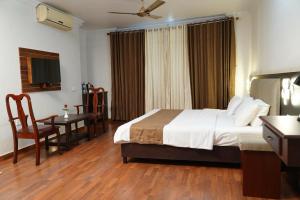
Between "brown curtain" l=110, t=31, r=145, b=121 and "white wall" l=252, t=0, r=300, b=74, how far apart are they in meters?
2.88

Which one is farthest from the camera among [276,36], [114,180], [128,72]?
[128,72]

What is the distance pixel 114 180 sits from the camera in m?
2.85

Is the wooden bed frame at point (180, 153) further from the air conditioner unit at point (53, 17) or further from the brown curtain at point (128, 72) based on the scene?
the brown curtain at point (128, 72)

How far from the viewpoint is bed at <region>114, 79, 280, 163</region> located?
2.97m

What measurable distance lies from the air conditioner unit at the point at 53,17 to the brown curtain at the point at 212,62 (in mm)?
2868

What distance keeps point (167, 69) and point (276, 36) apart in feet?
10.2

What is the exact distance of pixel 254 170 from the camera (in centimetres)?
232

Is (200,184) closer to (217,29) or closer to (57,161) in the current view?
(57,161)

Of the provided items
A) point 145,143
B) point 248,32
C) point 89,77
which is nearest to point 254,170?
point 145,143

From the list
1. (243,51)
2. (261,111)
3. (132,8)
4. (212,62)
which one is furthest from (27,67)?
(243,51)

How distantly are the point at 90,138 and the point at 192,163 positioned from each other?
244 cm

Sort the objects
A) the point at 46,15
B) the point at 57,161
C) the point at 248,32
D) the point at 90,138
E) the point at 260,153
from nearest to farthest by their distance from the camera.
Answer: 1. the point at 260,153
2. the point at 57,161
3. the point at 46,15
4. the point at 90,138
5. the point at 248,32

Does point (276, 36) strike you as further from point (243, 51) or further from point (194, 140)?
point (243, 51)

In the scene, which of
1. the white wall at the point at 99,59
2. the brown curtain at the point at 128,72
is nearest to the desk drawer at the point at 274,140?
the brown curtain at the point at 128,72
